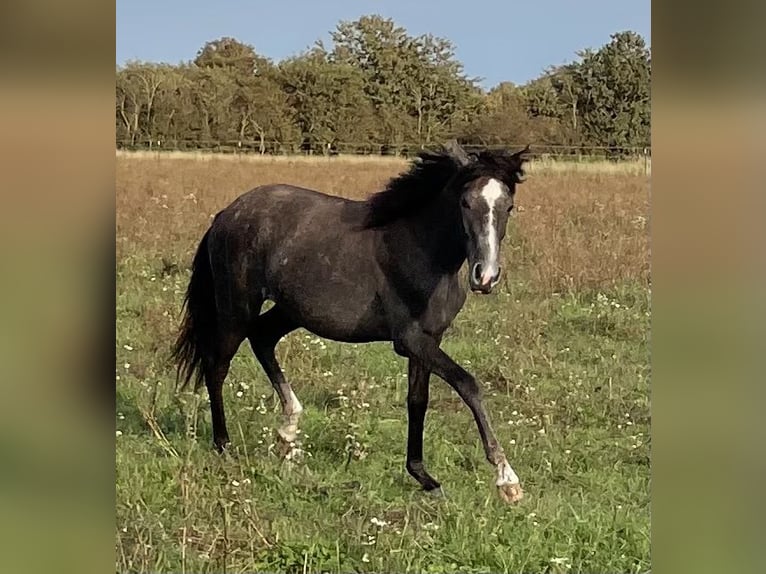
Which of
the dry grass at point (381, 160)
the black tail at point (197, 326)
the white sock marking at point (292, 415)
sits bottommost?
the white sock marking at point (292, 415)

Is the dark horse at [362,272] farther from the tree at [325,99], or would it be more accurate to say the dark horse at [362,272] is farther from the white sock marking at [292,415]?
the tree at [325,99]

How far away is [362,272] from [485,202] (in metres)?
0.46

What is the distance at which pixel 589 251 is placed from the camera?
118 inches

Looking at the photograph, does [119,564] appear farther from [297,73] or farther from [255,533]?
[297,73]

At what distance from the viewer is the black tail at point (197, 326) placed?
9.80ft

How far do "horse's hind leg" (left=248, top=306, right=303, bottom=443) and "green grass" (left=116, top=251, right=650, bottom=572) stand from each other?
30 millimetres

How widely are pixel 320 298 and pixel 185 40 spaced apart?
943mm

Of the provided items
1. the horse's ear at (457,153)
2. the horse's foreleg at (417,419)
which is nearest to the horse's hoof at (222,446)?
the horse's foreleg at (417,419)

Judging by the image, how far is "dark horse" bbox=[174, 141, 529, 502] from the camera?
2.90 m

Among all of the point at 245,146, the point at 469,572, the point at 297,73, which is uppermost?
the point at 297,73
